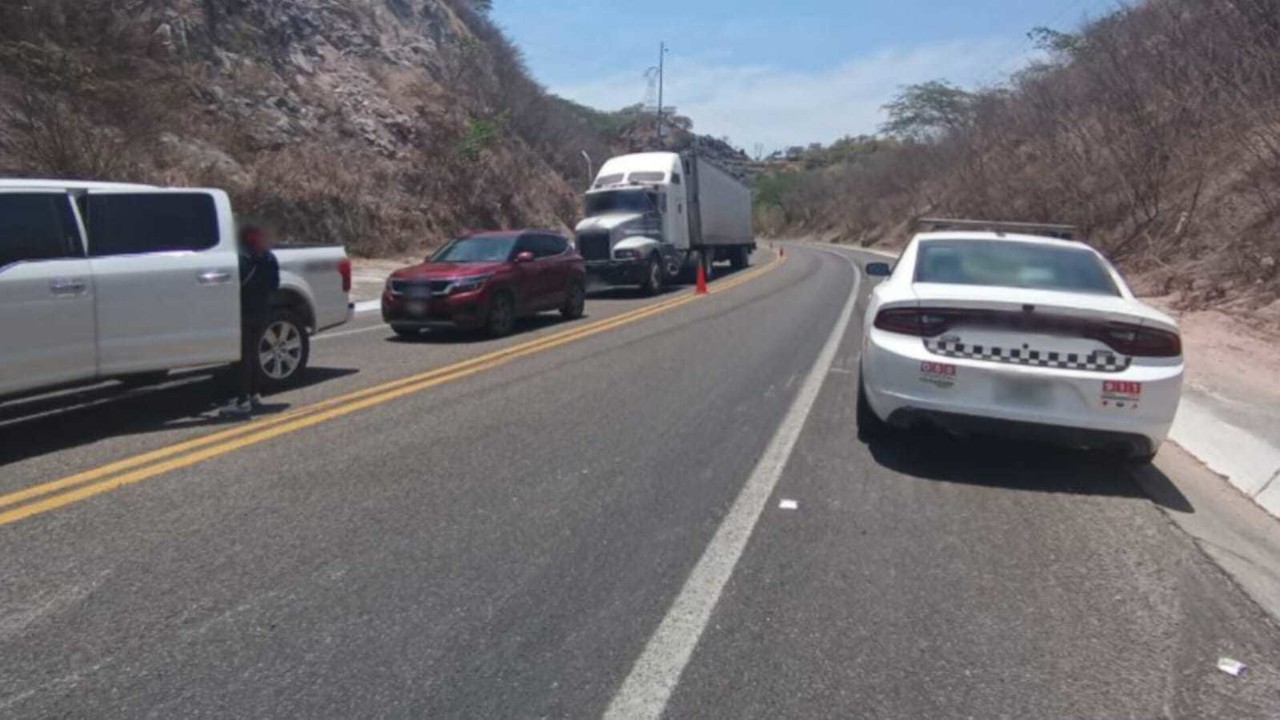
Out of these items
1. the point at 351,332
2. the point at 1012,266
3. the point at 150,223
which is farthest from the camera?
the point at 351,332

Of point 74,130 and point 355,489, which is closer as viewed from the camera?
point 355,489

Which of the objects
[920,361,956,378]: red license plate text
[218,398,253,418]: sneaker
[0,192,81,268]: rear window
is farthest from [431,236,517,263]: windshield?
[920,361,956,378]: red license plate text

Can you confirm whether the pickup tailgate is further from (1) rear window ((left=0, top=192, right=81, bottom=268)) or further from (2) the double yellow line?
(1) rear window ((left=0, top=192, right=81, bottom=268))

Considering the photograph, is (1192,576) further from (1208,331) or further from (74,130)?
(74,130)

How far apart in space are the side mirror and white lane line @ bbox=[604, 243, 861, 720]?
1.78 meters

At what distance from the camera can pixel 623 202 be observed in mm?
26078

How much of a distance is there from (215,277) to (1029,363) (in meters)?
6.40

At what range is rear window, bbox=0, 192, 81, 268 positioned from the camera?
23.7ft

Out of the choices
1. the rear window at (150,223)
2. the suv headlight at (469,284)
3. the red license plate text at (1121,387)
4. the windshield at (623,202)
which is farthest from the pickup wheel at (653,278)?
the red license plate text at (1121,387)

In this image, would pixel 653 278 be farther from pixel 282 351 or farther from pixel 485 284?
pixel 282 351

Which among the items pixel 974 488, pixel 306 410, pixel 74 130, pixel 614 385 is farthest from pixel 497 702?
pixel 74 130

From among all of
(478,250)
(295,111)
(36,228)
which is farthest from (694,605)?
(295,111)

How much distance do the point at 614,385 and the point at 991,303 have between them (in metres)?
4.51

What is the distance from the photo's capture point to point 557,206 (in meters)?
45.5
